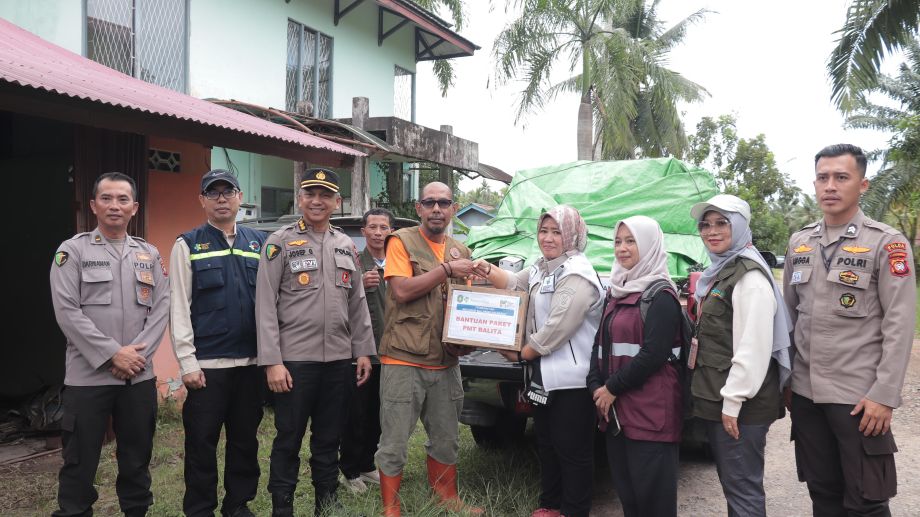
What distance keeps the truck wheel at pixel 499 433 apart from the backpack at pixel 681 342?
6.43 feet

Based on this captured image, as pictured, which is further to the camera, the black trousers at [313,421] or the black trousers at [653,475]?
the black trousers at [313,421]

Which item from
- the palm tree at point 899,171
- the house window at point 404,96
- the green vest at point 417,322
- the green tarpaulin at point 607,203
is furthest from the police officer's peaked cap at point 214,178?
the palm tree at point 899,171

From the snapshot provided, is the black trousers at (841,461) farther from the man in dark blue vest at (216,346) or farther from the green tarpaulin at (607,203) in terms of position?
the man in dark blue vest at (216,346)

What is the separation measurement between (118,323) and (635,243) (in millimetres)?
2536

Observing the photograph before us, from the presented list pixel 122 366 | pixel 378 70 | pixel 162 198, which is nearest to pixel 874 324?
pixel 122 366

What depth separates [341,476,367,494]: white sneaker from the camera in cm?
418

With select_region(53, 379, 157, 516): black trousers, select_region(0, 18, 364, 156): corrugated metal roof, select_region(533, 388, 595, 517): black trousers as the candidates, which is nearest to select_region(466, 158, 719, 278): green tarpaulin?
select_region(0, 18, 364, 156): corrugated metal roof

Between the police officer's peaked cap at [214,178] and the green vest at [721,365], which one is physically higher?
the police officer's peaked cap at [214,178]

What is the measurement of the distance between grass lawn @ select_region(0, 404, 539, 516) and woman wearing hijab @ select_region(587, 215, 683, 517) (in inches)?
40.1

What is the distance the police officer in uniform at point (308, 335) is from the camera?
345 cm

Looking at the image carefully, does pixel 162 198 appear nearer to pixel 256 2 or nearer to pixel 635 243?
pixel 635 243

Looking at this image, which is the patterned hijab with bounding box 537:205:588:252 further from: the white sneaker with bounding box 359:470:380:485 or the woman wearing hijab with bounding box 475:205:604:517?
the white sneaker with bounding box 359:470:380:485

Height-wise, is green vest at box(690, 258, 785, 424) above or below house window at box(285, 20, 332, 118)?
below

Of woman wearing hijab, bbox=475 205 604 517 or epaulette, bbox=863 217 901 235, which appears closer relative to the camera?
epaulette, bbox=863 217 901 235
